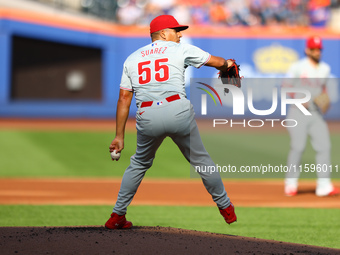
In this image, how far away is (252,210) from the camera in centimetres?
743

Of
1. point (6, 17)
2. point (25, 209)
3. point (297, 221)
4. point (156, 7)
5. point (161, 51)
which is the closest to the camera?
point (161, 51)

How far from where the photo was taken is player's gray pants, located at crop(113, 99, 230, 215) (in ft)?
15.6

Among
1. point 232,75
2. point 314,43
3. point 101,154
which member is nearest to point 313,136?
point 314,43

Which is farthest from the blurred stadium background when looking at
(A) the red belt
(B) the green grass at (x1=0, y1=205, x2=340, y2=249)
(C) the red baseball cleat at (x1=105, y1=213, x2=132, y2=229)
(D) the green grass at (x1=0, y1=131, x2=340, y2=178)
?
(A) the red belt

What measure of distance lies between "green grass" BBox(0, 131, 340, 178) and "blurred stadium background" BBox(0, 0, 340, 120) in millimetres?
4977

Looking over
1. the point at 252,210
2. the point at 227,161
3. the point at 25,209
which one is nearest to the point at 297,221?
the point at 252,210

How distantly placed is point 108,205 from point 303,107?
9.20ft

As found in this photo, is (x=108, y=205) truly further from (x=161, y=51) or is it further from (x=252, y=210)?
(x=161, y=51)

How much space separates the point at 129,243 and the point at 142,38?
61.5 ft

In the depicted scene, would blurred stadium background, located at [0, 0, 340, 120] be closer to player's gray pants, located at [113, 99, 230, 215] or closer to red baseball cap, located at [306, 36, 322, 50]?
red baseball cap, located at [306, 36, 322, 50]

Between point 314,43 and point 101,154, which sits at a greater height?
point 314,43

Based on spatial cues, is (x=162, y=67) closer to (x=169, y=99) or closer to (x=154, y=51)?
(x=154, y=51)

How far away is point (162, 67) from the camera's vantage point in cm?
483

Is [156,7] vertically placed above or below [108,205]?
above
